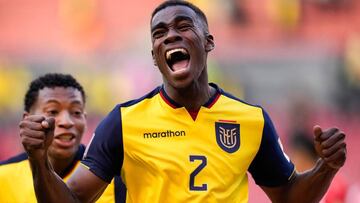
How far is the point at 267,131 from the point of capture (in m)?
4.63

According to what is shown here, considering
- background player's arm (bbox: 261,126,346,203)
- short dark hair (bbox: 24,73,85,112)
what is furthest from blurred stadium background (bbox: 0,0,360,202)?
background player's arm (bbox: 261,126,346,203)

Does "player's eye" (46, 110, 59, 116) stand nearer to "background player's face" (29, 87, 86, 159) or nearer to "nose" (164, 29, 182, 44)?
"background player's face" (29, 87, 86, 159)

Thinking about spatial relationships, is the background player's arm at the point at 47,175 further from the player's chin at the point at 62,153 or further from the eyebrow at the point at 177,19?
the player's chin at the point at 62,153

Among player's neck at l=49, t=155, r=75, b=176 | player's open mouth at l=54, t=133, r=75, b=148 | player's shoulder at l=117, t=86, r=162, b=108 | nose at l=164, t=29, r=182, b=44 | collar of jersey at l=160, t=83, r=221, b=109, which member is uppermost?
nose at l=164, t=29, r=182, b=44

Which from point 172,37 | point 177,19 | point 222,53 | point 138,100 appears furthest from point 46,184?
point 222,53

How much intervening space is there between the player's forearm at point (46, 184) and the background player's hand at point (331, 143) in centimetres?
123

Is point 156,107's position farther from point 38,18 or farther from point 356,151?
point 38,18

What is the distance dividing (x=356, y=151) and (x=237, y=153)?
986 centimetres

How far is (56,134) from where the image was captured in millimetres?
5566

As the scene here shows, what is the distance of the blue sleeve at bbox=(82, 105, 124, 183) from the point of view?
433 centimetres

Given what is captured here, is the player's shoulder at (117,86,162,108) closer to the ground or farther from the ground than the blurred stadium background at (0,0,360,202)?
farther from the ground

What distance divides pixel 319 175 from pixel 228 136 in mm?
503

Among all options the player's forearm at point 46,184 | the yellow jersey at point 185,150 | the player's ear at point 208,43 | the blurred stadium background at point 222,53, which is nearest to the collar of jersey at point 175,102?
the yellow jersey at point 185,150

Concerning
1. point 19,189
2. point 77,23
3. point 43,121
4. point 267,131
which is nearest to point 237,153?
point 267,131
